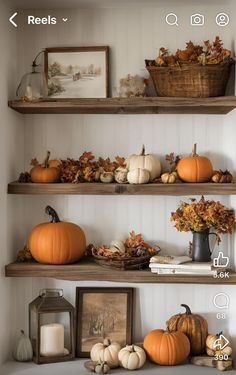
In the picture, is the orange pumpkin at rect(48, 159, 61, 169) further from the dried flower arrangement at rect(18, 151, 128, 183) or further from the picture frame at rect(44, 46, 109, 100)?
the picture frame at rect(44, 46, 109, 100)

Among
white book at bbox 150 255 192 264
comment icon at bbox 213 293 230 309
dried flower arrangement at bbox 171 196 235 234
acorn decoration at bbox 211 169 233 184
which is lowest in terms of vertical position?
comment icon at bbox 213 293 230 309

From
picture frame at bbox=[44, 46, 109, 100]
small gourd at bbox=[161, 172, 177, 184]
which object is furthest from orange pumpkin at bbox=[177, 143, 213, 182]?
picture frame at bbox=[44, 46, 109, 100]

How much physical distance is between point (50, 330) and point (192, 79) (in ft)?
4.29

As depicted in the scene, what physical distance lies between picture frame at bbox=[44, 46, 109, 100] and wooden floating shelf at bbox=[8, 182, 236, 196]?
1.45ft

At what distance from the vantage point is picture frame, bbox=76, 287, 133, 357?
306 centimetres

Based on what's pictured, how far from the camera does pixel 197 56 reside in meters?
2.93

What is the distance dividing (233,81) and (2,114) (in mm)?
1083

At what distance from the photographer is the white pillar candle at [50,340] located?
2.93 m

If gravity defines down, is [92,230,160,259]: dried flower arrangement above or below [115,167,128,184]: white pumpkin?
below

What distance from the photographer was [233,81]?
3020mm

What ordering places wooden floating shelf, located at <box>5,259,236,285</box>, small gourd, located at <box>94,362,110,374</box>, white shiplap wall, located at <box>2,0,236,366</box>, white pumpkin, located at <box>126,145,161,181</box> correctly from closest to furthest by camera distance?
1. small gourd, located at <box>94,362,110,374</box>
2. wooden floating shelf, located at <box>5,259,236,285</box>
3. white pumpkin, located at <box>126,145,161,181</box>
4. white shiplap wall, located at <box>2,0,236,366</box>

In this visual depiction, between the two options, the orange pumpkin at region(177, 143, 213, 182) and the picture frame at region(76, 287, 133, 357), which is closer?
the orange pumpkin at region(177, 143, 213, 182)

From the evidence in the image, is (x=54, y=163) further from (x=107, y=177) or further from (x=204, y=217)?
(x=204, y=217)

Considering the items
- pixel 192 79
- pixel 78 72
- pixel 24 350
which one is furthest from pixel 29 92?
pixel 24 350
